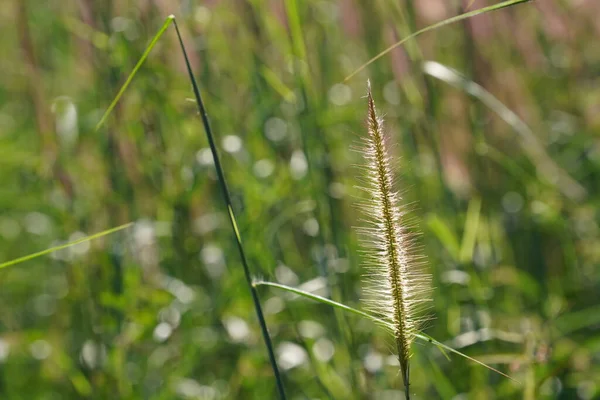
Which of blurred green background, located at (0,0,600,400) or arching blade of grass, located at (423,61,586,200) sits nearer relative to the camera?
arching blade of grass, located at (423,61,586,200)

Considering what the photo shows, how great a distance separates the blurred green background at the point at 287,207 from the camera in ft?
5.69

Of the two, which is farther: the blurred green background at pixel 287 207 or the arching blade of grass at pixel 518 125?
the blurred green background at pixel 287 207

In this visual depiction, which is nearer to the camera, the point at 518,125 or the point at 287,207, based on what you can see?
the point at 518,125

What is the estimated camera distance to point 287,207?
1979 millimetres

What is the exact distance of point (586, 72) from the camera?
2.66 metres

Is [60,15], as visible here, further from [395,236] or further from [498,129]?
[395,236]

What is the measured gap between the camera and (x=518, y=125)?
1680 millimetres

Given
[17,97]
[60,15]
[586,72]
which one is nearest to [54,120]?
[60,15]

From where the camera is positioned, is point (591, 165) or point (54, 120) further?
point (591, 165)

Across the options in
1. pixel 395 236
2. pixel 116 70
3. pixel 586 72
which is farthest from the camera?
pixel 586 72

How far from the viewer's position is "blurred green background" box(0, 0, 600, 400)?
68.2 inches

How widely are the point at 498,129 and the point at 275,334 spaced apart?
51.3 inches

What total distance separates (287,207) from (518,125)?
633 millimetres

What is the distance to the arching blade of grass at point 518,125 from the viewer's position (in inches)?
62.9
